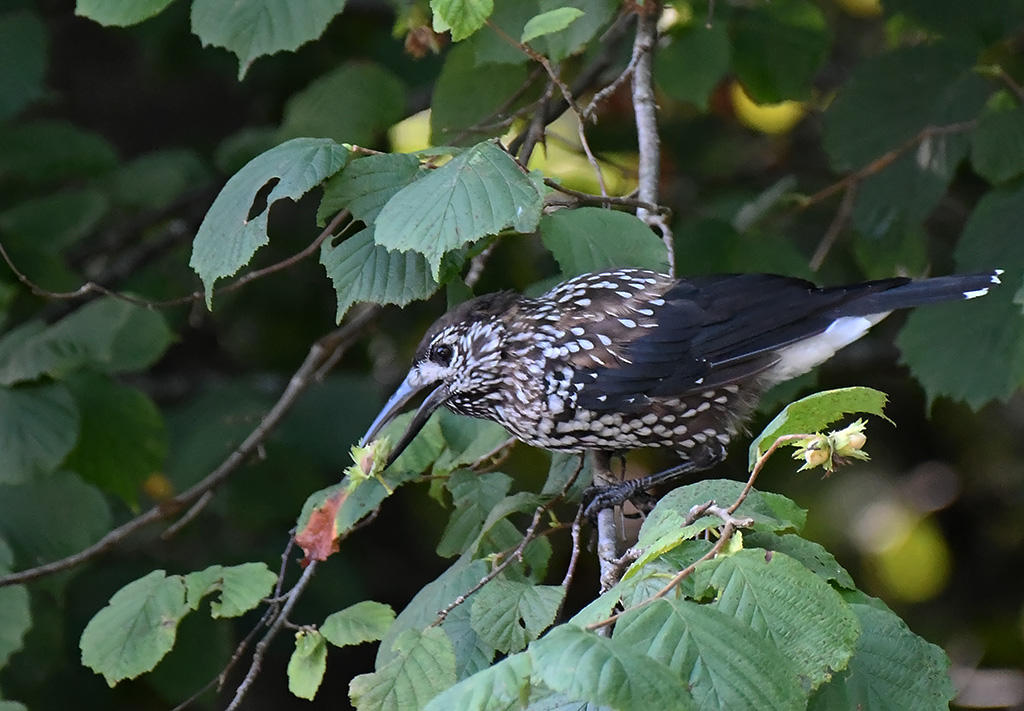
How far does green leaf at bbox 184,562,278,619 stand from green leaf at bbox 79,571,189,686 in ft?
0.14

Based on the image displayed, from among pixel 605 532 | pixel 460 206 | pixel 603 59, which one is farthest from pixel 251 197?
pixel 603 59

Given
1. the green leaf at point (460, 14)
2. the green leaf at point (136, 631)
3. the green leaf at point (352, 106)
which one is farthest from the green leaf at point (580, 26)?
the green leaf at point (136, 631)

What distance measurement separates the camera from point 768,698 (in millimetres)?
1654

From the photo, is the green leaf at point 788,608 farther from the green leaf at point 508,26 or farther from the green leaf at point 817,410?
the green leaf at point 508,26

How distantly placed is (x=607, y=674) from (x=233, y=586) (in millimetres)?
1291

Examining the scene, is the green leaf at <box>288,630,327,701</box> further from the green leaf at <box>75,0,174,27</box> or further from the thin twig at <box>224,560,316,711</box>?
the green leaf at <box>75,0,174,27</box>

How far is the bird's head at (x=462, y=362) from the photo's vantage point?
3217 mm

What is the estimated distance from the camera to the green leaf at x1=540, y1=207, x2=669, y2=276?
2.85m

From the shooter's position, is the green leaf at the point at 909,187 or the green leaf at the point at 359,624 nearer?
the green leaf at the point at 359,624

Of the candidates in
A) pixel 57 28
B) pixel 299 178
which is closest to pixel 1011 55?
pixel 299 178

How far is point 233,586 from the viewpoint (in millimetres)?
2607

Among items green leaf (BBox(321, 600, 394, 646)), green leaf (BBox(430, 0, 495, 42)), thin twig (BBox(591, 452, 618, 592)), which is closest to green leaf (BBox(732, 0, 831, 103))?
thin twig (BBox(591, 452, 618, 592))

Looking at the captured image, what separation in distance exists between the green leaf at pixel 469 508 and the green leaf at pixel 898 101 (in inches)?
83.3

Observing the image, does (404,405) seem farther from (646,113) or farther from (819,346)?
(819,346)
